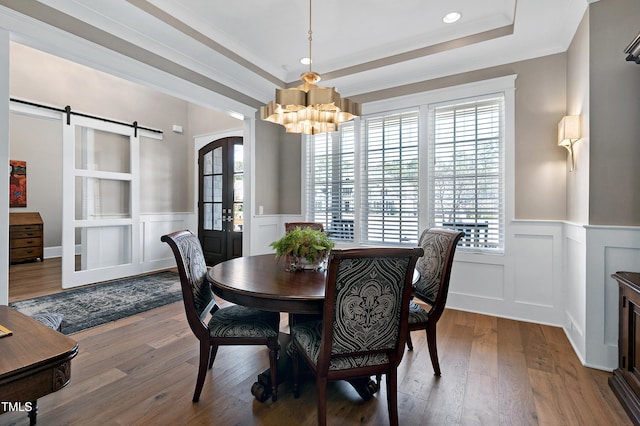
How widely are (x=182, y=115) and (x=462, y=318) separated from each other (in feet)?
19.3

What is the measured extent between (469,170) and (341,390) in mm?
2682

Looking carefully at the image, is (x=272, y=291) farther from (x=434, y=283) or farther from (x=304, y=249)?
(x=434, y=283)

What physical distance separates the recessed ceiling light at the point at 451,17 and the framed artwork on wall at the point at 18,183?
26.0 ft

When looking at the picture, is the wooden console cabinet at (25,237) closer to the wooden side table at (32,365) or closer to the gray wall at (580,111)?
the wooden side table at (32,365)

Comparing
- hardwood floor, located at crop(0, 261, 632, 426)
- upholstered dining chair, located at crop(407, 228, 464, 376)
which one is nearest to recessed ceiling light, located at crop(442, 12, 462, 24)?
upholstered dining chair, located at crop(407, 228, 464, 376)

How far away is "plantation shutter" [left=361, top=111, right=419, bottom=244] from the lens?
3.84 meters

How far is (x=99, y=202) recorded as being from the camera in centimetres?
477

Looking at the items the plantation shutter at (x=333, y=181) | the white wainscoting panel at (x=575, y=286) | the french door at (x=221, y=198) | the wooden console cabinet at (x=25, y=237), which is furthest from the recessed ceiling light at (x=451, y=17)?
the wooden console cabinet at (x=25, y=237)

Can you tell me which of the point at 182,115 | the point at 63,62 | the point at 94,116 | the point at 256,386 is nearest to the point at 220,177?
the point at 182,115

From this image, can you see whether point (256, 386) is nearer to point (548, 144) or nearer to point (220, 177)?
point (548, 144)

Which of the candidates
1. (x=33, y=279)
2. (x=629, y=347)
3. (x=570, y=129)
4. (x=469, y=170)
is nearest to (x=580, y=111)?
(x=570, y=129)

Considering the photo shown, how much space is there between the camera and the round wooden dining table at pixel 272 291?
5.15 feet

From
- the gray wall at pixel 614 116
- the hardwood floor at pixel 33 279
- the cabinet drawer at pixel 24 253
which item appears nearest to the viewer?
the gray wall at pixel 614 116

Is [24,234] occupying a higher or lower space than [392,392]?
higher
